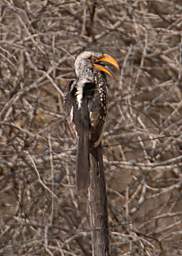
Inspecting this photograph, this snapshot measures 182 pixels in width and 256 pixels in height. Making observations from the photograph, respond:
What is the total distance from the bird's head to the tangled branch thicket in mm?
1404

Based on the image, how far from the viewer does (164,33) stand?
5.97 m

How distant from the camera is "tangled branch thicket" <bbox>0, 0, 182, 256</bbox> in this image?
530 cm

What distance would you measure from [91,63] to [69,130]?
54.9 inches

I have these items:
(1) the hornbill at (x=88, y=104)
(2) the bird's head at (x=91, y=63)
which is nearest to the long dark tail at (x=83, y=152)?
(1) the hornbill at (x=88, y=104)

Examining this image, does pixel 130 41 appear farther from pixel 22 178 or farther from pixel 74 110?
pixel 74 110

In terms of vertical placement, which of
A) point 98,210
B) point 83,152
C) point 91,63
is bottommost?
point 98,210

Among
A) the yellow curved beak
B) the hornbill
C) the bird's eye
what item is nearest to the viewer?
the hornbill

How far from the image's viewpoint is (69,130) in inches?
196

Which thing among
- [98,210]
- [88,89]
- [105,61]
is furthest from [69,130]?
[98,210]

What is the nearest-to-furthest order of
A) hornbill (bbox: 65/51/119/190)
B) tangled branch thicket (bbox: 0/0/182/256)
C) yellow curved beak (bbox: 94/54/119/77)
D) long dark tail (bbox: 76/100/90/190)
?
1. long dark tail (bbox: 76/100/90/190)
2. hornbill (bbox: 65/51/119/190)
3. yellow curved beak (bbox: 94/54/119/77)
4. tangled branch thicket (bbox: 0/0/182/256)

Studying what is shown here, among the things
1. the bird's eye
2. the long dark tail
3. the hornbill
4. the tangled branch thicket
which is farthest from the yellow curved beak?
the tangled branch thicket

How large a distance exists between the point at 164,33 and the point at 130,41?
341 mm

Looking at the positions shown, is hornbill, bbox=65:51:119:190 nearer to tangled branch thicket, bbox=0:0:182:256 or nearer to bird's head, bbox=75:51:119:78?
bird's head, bbox=75:51:119:78

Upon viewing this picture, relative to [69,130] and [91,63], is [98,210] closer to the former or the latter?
[91,63]
